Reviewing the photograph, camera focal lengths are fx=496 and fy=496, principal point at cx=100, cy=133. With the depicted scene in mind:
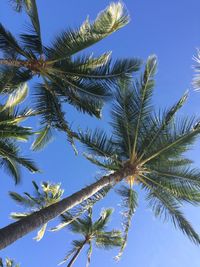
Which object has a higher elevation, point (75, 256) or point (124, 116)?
point (124, 116)

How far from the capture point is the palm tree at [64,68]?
14359mm

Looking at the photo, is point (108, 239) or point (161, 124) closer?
point (161, 124)

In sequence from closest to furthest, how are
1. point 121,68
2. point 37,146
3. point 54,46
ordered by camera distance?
point 54,46
point 121,68
point 37,146

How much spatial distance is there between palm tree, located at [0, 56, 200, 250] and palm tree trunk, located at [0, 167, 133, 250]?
0.18ft

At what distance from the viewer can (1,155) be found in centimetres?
1650

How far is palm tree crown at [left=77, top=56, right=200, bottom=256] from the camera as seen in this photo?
14.9 meters

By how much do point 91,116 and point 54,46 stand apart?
2570 millimetres

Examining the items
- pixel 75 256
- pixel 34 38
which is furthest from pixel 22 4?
pixel 75 256

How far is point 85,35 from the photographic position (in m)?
14.4

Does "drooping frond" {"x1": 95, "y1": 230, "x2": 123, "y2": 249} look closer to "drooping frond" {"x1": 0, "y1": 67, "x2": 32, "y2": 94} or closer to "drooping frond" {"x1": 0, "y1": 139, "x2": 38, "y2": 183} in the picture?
"drooping frond" {"x1": 0, "y1": 139, "x2": 38, "y2": 183}

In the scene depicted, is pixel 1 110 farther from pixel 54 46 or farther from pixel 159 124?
pixel 159 124

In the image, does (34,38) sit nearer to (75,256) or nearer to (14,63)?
(14,63)

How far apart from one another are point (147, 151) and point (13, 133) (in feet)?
13.5

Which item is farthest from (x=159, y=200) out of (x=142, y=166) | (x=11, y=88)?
(x=11, y=88)
